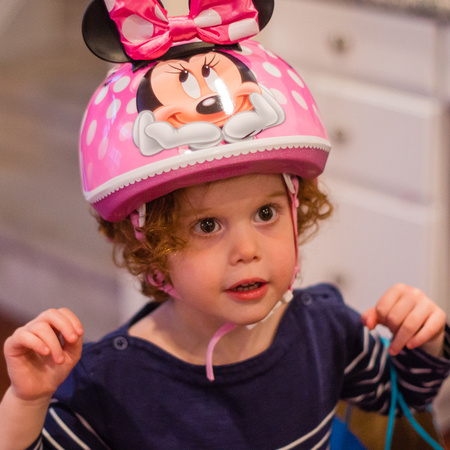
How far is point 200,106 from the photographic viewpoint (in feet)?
2.37

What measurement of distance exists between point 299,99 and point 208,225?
16 cm

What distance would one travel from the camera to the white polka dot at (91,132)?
78cm

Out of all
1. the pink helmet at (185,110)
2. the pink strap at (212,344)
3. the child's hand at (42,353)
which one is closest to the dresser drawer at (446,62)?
the pink helmet at (185,110)

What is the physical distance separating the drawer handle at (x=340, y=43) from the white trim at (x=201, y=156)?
0.89 m

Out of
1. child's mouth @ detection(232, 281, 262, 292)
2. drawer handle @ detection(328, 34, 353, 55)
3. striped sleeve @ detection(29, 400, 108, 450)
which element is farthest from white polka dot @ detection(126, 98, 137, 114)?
drawer handle @ detection(328, 34, 353, 55)

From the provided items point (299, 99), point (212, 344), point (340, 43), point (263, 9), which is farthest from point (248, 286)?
point (340, 43)

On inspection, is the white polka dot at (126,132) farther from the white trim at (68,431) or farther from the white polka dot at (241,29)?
the white trim at (68,431)

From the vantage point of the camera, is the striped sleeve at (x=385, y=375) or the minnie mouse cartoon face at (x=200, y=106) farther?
the striped sleeve at (x=385, y=375)

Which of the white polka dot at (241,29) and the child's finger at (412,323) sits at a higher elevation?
the white polka dot at (241,29)

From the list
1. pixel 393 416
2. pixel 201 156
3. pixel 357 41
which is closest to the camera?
pixel 201 156

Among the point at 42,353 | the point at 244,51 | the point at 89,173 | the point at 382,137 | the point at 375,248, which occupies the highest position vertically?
the point at 244,51

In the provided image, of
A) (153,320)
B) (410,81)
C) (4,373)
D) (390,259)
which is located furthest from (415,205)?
(4,373)

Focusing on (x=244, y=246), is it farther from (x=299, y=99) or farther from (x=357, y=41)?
(x=357, y=41)

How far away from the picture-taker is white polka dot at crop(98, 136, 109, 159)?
756mm
